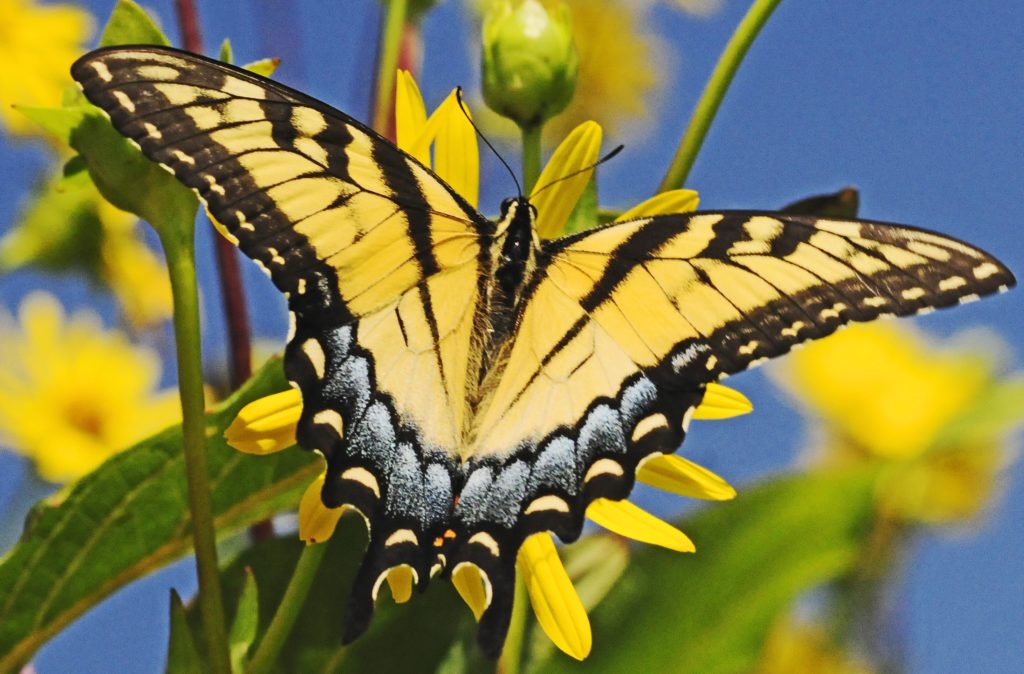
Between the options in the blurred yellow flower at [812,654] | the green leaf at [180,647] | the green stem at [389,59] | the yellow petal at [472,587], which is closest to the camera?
the green leaf at [180,647]

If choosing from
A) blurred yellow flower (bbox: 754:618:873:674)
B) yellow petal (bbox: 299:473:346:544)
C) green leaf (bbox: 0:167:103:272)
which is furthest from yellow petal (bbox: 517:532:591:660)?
green leaf (bbox: 0:167:103:272)

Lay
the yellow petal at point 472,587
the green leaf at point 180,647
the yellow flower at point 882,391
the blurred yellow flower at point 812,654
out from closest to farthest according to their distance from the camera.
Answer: the green leaf at point 180,647 < the yellow petal at point 472,587 < the blurred yellow flower at point 812,654 < the yellow flower at point 882,391

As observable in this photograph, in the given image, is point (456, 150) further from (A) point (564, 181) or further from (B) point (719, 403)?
(B) point (719, 403)

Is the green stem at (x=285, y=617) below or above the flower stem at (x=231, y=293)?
below

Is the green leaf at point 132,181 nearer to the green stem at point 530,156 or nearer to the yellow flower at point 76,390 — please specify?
the green stem at point 530,156

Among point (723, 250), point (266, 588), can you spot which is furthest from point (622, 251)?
point (266, 588)

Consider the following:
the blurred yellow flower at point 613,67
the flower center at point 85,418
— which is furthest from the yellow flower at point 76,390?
the blurred yellow flower at point 613,67
